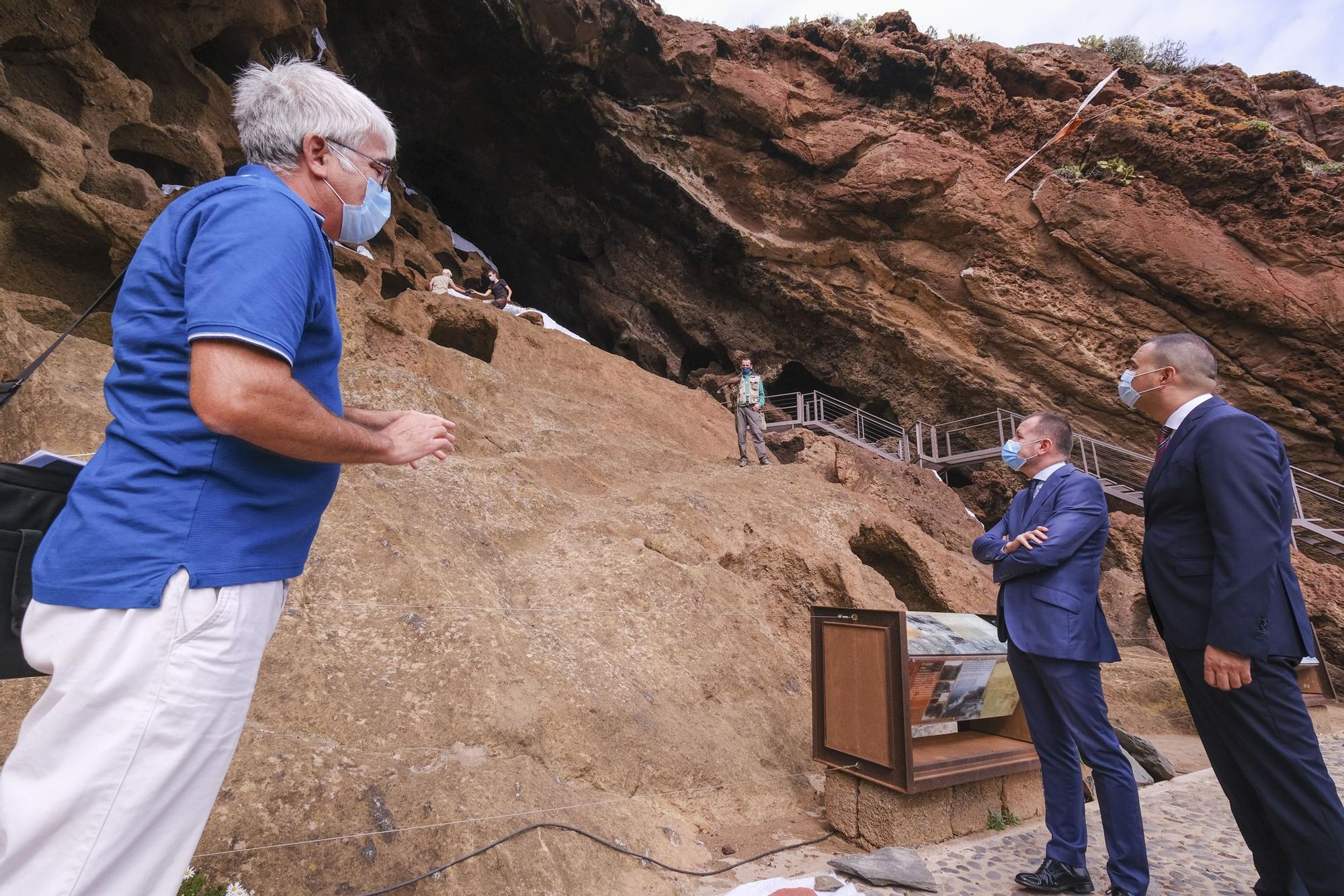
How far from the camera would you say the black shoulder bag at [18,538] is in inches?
53.6

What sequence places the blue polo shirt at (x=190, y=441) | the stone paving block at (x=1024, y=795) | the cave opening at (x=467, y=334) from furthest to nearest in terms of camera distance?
the cave opening at (x=467, y=334) < the stone paving block at (x=1024, y=795) < the blue polo shirt at (x=190, y=441)

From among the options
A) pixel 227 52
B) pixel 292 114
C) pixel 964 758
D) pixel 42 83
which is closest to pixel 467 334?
pixel 42 83

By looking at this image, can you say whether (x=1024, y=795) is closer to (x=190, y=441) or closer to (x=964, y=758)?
(x=964, y=758)

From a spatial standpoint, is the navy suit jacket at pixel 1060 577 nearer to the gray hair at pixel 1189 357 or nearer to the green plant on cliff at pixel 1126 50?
the gray hair at pixel 1189 357

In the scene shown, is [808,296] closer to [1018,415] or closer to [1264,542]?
[1018,415]

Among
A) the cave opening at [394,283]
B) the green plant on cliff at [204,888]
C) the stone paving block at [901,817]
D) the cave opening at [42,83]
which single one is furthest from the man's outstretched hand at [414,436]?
the cave opening at [394,283]

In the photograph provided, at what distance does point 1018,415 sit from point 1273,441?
15.8 metres

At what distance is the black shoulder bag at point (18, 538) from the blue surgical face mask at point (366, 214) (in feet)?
2.81

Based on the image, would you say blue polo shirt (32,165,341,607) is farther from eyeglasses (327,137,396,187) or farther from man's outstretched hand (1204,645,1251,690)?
man's outstretched hand (1204,645,1251,690)

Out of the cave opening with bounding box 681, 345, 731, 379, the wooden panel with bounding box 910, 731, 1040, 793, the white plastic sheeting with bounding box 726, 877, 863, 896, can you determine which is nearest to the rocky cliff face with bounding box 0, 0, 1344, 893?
the cave opening with bounding box 681, 345, 731, 379

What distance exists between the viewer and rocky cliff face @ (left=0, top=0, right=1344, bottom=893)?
12.0 ft

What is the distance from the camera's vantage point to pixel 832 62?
18531 mm

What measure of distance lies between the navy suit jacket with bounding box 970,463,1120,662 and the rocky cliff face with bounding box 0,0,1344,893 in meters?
1.78

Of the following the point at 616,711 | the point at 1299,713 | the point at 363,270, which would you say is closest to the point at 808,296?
the point at 363,270
